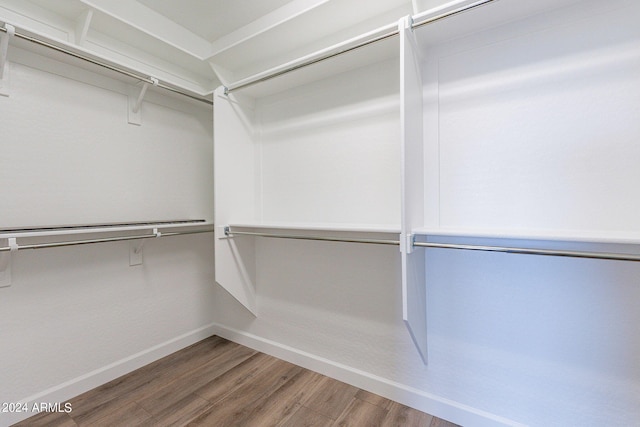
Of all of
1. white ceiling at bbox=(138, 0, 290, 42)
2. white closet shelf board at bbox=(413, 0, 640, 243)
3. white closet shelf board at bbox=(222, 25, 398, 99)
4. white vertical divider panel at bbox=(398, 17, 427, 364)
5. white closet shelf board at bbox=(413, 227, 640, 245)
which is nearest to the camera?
white closet shelf board at bbox=(413, 227, 640, 245)

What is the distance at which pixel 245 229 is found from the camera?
2006 millimetres

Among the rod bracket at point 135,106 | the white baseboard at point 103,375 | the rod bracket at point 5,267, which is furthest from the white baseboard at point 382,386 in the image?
the rod bracket at point 135,106

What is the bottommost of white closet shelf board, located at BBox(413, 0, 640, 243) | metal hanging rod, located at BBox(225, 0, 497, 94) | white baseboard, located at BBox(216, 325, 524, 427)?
white baseboard, located at BBox(216, 325, 524, 427)

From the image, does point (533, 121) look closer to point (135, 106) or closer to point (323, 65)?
point (323, 65)

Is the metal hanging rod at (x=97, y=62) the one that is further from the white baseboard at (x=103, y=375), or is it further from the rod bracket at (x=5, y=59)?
the white baseboard at (x=103, y=375)

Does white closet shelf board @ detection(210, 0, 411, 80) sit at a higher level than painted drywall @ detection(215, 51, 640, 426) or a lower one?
higher

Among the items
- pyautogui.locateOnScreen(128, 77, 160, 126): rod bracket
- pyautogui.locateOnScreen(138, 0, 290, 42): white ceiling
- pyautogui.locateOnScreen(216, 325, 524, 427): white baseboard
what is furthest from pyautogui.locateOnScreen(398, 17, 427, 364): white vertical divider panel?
pyautogui.locateOnScreen(128, 77, 160, 126): rod bracket

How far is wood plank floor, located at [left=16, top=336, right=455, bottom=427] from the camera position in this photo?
150 centimetres

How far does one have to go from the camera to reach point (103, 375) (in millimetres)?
1792

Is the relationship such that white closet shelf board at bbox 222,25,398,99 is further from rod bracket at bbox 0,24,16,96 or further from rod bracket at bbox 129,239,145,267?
rod bracket at bbox 129,239,145,267

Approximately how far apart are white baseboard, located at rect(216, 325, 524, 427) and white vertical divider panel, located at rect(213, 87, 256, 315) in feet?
1.01

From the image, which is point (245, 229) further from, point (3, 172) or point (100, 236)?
point (3, 172)

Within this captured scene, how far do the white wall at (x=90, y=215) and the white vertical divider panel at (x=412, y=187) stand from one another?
173 cm

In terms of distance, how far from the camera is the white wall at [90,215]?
1.50m
